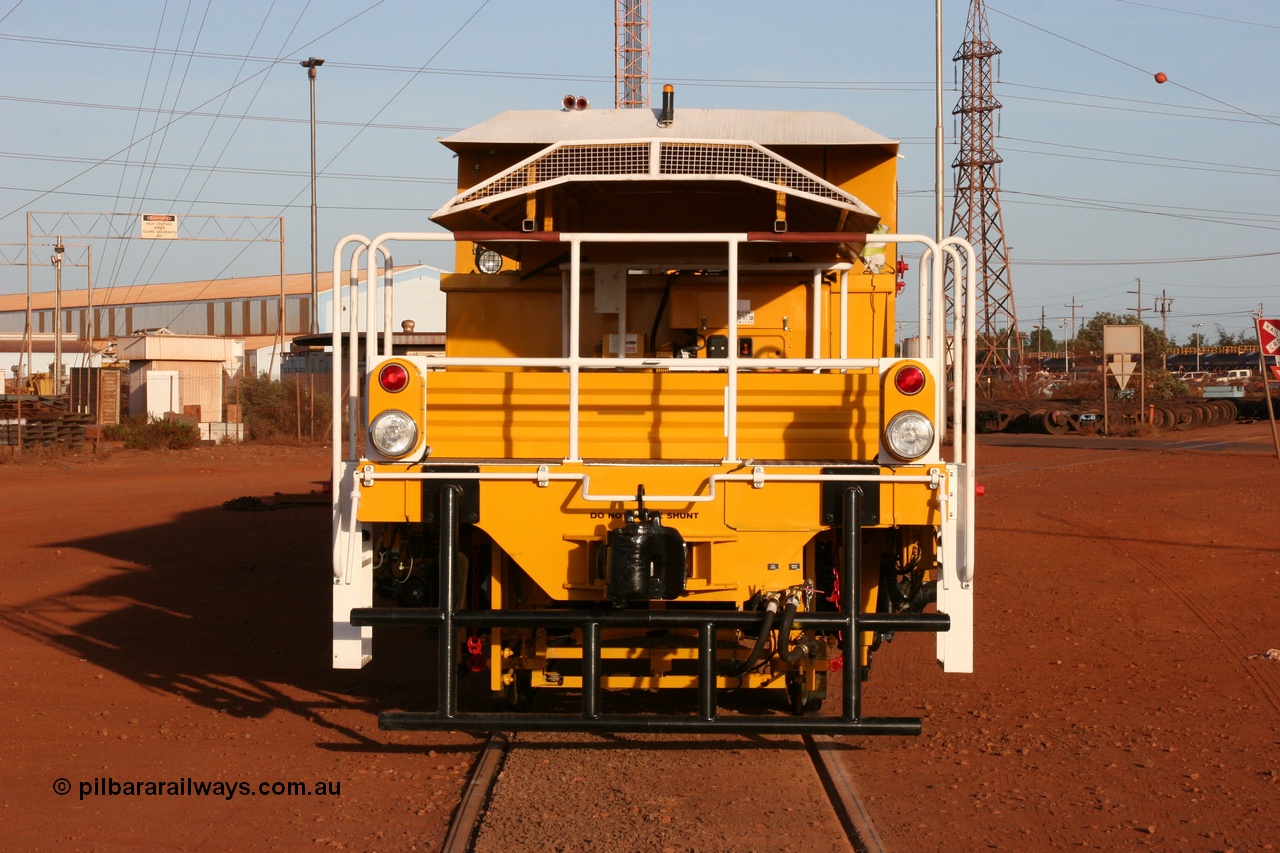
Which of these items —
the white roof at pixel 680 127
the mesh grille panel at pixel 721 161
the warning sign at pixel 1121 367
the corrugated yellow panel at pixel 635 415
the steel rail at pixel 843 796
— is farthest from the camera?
the warning sign at pixel 1121 367

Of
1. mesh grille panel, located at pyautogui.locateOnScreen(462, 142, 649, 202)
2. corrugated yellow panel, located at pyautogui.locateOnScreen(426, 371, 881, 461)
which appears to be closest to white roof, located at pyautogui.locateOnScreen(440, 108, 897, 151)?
mesh grille panel, located at pyautogui.locateOnScreen(462, 142, 649, 202)

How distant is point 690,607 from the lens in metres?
5.97

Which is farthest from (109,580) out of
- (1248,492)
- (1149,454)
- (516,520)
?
(1149,454)

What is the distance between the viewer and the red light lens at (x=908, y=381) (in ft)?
18.9

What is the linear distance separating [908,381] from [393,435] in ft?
7.65

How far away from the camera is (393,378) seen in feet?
19.1

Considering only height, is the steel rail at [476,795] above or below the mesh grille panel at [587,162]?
below

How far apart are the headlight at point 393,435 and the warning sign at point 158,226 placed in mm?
42191

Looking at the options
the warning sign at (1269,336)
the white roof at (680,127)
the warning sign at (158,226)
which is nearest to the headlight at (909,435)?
the white roof at (680,127)

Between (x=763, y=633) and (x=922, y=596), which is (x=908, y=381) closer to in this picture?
(x=922, y=596)

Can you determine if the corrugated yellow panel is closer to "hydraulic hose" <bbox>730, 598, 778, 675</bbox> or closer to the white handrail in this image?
the white handrail

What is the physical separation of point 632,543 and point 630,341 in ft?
8.14

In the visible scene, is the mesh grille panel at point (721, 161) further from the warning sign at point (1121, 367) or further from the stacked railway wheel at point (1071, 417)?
the stacked railway wheel at point (1071, 417)

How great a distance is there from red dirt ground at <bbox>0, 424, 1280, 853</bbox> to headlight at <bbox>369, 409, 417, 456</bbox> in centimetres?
154
